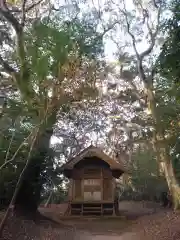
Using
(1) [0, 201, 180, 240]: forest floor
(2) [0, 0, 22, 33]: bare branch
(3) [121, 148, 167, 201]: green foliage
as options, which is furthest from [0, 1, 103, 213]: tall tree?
(3) [121, 148, 167, 201]: green foliage

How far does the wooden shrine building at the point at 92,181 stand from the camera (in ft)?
59.5

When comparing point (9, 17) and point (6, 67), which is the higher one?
point (9, 17)

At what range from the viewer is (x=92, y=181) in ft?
61.3

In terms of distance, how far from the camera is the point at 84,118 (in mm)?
25156

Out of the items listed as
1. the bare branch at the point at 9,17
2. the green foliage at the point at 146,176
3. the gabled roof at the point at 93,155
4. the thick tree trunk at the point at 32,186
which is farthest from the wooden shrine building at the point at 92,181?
the green foliage at the point at 146,176

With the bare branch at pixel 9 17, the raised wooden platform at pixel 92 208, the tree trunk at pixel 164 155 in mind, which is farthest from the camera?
the raised wooden platform at pixel 92 208

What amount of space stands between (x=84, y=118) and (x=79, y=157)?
6895 mm

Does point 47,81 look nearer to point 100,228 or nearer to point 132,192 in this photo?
point 100,228

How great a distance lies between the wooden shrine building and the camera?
59.5ft

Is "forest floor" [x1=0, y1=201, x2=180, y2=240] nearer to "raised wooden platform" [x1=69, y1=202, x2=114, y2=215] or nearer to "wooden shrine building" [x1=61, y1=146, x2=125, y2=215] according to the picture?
"raised wooden platform" [x1=69, y1=202, x2=114, y2=215]

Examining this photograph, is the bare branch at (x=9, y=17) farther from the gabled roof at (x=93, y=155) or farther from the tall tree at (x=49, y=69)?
the gabled roof at (x=93, y=155)

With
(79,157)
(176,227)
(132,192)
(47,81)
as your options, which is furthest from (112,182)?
(132,192)

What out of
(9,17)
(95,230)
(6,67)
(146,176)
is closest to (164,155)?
(95,230)

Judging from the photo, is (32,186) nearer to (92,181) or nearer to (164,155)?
(92,181)
